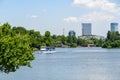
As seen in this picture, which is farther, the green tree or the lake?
the lake

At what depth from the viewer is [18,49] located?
113 feet

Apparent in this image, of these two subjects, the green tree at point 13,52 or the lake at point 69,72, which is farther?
the lake at point 69,72

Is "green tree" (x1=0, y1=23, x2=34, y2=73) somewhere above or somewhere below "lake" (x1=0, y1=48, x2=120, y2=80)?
above

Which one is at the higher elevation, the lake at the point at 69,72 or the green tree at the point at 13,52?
the green tree at the point at 13,52

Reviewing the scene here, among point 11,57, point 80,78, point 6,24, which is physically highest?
point 6,24

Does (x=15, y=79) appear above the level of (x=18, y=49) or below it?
below

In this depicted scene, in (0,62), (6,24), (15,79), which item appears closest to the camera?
(0,62)

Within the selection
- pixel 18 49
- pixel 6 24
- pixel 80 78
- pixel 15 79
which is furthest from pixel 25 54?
pixel 80 78

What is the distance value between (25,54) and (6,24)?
3.69 m

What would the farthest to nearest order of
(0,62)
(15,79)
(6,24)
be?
(15,79)
(6,24)
(0,62)

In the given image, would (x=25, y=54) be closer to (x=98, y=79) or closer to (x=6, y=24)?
(x=6, y=24)

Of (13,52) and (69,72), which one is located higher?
(13,52)

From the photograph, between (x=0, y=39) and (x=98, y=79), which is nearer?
(x=0, y=39)

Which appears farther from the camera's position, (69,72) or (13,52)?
(69,72)
